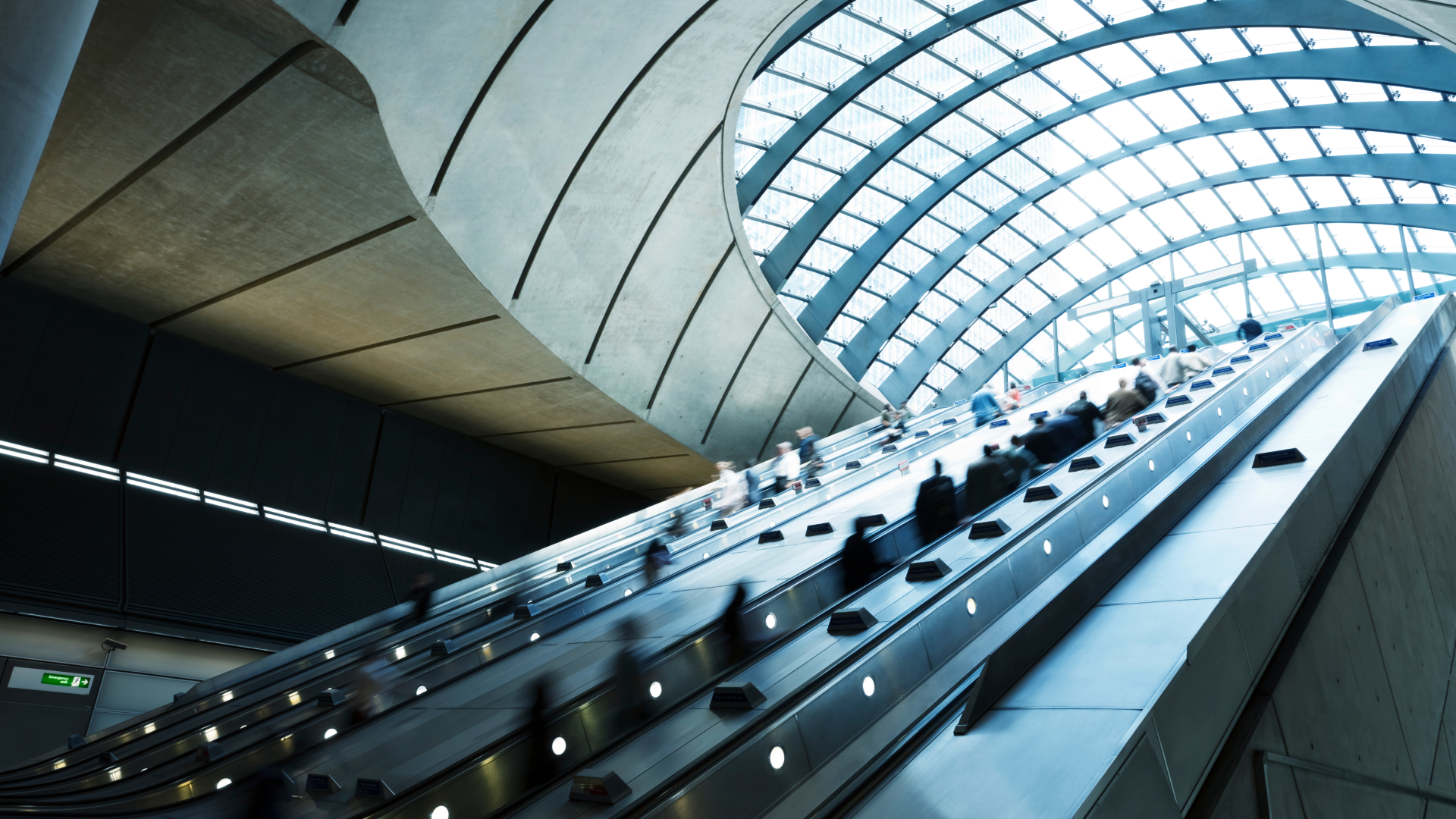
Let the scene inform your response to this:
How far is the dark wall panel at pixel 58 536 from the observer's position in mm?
12375

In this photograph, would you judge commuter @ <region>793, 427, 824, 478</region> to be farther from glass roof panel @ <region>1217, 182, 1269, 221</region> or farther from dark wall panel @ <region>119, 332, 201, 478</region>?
glass roof panel @ <region>1217, 182, 1269, 221</region>

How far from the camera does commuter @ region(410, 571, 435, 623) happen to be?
424 inches

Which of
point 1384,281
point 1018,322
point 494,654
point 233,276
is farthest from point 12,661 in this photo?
point 1384,281

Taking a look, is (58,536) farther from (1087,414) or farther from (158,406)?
(1087,414)

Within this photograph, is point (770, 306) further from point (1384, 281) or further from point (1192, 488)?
point (1384, 281)

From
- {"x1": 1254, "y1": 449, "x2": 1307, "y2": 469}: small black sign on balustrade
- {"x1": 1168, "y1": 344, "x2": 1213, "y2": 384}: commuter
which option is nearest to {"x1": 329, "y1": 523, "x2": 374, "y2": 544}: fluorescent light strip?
{"x1": 1168, "y1": 344, "x2": 1213, "y2": 384}: commuter

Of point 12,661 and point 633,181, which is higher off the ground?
point 633,181

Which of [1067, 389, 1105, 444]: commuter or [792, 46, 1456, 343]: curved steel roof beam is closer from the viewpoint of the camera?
[1067, 389, 1105, 444]: commuter

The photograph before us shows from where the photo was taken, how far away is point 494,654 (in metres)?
8.35

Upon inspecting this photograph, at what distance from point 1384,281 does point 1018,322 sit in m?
14.6

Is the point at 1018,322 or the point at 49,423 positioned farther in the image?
the point at 1018,322

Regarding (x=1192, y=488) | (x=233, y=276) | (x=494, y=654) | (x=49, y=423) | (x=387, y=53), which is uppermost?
(x=387, y=53)

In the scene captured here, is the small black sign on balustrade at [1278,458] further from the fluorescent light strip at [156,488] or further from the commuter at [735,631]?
the fluorescent light strip at [156,488]

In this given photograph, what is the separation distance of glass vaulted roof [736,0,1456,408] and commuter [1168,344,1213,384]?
1133 centimetres
